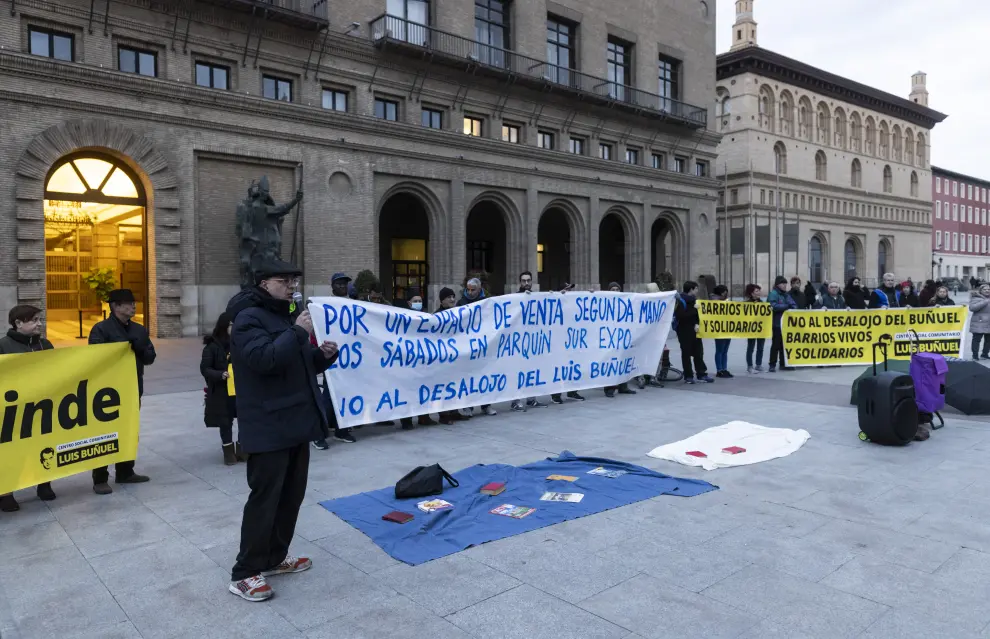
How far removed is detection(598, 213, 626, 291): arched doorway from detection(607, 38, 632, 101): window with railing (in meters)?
8.92

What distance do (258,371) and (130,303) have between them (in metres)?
3.54

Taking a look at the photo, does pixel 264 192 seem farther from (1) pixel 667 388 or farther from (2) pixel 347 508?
(2) pixel 347 508

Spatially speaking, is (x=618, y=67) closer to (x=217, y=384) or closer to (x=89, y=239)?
(x=89, y=239)

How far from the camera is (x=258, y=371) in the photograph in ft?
14.0

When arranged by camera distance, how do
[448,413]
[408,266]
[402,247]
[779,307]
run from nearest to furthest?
[448,413], [779,307], [402,247], [408,266]

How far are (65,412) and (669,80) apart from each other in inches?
1597

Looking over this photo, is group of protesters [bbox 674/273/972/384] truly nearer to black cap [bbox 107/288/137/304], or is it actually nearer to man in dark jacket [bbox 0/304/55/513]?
black cap [bbox 107/288/137/304]

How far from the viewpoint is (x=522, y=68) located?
33.1 meters

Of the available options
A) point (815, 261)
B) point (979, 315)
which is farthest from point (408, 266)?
point (815, 261)

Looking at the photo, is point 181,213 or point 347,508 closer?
Result: point 347,508

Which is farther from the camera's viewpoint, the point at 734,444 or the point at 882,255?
the point at 882,255

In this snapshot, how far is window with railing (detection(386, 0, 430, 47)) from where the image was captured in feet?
93.1

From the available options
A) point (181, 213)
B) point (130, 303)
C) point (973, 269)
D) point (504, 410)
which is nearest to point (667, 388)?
point (504, 410)

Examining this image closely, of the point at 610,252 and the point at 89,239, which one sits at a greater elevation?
the point at 610,252
